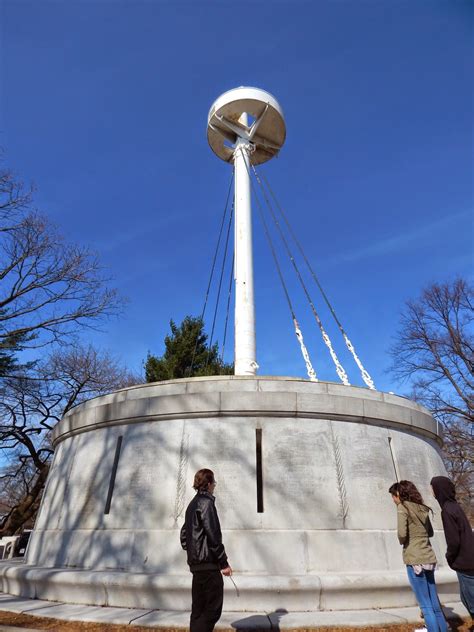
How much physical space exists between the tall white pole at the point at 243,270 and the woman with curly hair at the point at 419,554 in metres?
7.21

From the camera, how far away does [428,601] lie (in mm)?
4695

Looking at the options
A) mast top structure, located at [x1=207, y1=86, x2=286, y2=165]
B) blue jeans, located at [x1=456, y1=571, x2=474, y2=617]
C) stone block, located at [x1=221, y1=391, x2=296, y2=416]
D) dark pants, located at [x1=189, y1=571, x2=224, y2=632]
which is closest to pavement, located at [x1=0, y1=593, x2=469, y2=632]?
dark pants, located at [x1=189, y1=571, x2=224, y2=632]

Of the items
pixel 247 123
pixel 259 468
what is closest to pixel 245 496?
pixel 259 468

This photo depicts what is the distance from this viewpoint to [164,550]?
6.70 m

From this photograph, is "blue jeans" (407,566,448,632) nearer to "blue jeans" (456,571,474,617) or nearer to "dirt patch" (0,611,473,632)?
"blue jeans" (456,571,474,617)

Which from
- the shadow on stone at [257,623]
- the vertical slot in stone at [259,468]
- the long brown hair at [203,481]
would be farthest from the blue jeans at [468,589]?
the vertical slot in stone at [259,468]

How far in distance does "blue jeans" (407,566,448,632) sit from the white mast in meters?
7.64

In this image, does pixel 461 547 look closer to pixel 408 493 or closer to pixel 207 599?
pixel 408 493

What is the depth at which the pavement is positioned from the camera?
528 cm

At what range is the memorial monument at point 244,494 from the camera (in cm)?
627

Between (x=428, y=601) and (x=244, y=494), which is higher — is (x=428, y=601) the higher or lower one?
the lower one

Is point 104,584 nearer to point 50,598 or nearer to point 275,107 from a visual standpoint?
point 50,598

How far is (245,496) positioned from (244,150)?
476 inches

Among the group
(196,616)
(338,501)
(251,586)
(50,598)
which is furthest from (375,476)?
(50,598)
